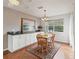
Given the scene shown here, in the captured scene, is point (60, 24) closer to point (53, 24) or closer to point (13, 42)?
point (53, 24)

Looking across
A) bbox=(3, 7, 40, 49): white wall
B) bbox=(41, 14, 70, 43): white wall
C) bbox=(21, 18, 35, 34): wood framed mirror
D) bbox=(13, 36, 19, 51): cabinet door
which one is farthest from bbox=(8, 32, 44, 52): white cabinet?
bbox=(41, 14, 70, 43): white wall

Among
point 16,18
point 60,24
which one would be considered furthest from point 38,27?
point 16,18

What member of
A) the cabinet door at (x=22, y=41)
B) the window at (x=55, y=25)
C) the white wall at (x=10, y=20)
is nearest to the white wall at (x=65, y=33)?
the window at (x=55, y=25)

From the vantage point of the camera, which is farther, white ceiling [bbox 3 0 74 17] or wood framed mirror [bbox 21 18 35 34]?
wood framed mirror [bbox 21 18 35 34]

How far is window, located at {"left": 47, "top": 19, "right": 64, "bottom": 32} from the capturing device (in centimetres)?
684

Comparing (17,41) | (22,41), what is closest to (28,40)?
(22,41)

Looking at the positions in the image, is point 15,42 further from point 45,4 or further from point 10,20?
point 45,4

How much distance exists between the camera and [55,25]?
7258 millimetres

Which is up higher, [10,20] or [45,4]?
[45,4]

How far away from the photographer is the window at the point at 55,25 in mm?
6845

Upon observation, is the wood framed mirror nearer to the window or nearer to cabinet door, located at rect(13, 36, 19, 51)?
cabinet door, located at rect(13, 36, 19, 51)

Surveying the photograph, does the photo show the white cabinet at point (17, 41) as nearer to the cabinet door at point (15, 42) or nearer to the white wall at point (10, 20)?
the cabinet door at point (15, 42)

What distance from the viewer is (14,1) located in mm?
2117
